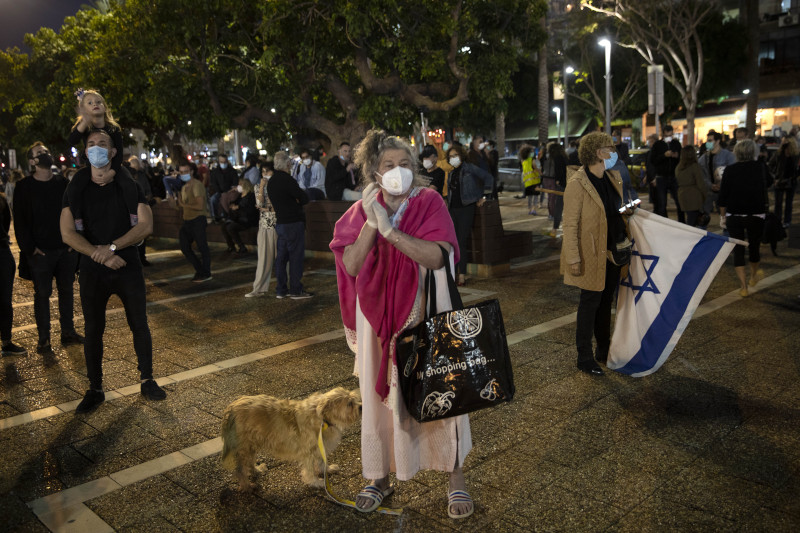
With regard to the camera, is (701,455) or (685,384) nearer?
(701,455)

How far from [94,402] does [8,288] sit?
2532 mm

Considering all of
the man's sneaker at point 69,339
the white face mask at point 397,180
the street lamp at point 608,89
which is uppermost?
the street lamp at point 608,89

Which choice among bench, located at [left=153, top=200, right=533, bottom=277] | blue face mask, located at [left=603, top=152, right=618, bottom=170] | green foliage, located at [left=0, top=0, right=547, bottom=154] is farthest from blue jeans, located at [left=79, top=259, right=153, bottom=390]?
green foliage, located at [left=0, top=0, right=547, bottom=154]

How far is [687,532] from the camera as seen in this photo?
3.15 metres

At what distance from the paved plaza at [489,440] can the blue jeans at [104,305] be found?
342 millimetres

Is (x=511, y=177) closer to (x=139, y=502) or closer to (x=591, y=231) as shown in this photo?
(x=591, y=231)

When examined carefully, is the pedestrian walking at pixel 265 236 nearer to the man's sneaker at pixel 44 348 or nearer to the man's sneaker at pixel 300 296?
the man's sneaker at pixel 300 296

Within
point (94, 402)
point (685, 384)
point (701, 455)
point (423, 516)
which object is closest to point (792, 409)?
point (685, 384)

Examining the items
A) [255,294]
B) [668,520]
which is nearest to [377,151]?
[668,520]

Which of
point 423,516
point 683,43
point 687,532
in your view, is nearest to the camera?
point 687,532

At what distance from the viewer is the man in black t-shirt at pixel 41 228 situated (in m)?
6.75

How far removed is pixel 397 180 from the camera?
3.08 meters

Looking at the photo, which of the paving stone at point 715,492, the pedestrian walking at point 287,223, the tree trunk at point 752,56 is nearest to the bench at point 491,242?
the pedestrian walking at point 287,223

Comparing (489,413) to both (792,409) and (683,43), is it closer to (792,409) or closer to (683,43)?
(792,409)
